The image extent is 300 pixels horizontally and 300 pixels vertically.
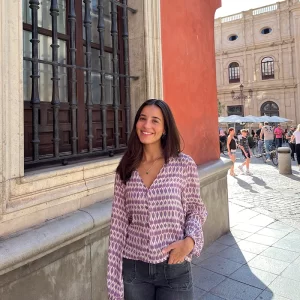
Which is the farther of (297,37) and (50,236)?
(297,37)

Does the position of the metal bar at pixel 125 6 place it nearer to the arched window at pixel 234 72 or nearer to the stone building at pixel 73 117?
the stone building at pixel 73 117

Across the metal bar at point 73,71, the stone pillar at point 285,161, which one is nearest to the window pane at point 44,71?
the metal bar at point 73,71

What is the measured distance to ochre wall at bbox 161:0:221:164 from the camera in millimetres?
4219

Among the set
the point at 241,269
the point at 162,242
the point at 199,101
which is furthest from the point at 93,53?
the point at 241,269

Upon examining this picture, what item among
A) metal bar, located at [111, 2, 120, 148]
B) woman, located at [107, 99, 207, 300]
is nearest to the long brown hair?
woman, located at [107, 99, 207, 300]

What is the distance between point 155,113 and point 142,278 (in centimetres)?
100

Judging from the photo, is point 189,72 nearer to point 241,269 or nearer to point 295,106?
point 241,269

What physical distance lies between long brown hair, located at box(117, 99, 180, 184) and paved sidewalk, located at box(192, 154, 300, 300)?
2.22 m

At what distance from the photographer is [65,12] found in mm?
3193

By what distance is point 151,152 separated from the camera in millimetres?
2049

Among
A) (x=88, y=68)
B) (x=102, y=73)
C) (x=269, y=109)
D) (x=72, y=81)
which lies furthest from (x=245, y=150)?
(x=269, y=109)

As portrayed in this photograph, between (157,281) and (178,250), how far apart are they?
0.24 m

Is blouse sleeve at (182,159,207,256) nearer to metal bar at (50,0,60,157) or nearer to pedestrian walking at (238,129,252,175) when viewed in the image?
metal bar at (50,0,60,157)

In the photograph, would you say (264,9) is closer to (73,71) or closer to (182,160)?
(73,71)
